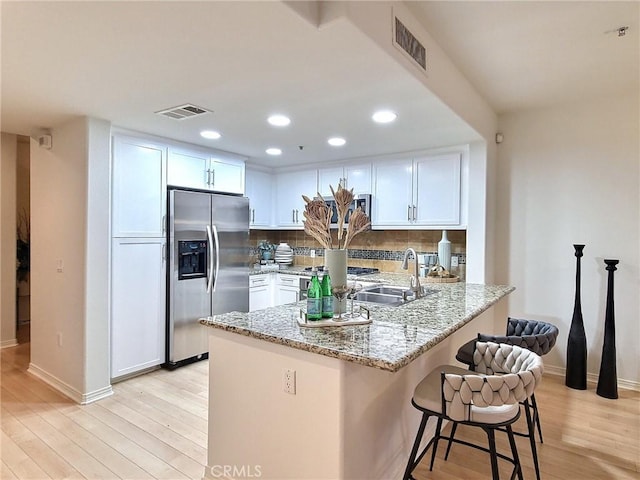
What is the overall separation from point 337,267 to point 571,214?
2.71 metres

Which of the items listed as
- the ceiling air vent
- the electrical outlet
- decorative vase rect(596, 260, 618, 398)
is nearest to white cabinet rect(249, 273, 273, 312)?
the electrical outlet

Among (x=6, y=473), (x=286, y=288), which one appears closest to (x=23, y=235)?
(x=286, y=288)

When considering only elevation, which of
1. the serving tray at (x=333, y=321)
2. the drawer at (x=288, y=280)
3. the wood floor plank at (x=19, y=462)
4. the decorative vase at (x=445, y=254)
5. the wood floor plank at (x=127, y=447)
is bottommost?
the wood floor plank at (x=19, y=462)

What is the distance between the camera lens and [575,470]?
2.11 metres

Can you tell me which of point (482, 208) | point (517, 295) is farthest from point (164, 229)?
point (517, 295)

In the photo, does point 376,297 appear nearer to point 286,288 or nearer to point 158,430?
point 286,288

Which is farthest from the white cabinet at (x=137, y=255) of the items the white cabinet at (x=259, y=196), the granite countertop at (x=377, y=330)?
the granite countertop at (x=377, y=330)

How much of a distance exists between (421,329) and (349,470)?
0.70 meters

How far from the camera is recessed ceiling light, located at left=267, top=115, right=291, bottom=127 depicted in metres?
2.82

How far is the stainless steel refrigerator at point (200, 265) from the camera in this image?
11.6 ft

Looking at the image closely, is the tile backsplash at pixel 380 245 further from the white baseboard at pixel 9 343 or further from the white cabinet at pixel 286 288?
the white baseboard at pixel 9 343

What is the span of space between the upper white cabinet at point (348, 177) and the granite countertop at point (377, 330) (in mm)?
2051

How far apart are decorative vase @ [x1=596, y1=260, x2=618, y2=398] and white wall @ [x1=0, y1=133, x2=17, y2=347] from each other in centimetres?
610

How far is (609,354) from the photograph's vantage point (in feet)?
10.0
